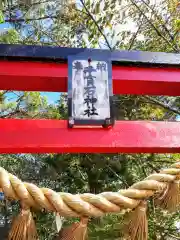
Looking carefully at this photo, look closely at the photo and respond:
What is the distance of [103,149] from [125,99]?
246cm

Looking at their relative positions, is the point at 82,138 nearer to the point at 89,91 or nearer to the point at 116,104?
the point at 89,91

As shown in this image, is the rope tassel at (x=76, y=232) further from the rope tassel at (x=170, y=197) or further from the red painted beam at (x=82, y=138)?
the red painted beam at (x=82, y=138)

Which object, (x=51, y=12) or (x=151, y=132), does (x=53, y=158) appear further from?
(x=151, y=132)

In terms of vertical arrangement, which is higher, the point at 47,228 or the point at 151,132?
the point at 151,132

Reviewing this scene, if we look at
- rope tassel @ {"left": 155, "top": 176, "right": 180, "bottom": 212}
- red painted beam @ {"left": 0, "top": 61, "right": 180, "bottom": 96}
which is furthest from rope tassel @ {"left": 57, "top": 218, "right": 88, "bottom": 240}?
red painted beam @ {"left": 0, "top": 61, "right": 180, "bottom": 96}

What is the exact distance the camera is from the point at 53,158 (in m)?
4.30

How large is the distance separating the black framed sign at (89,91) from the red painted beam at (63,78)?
0.27ft

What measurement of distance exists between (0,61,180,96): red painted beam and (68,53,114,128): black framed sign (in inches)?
3.3

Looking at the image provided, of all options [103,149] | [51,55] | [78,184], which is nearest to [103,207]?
[103,149]

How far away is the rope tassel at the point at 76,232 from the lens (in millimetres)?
825

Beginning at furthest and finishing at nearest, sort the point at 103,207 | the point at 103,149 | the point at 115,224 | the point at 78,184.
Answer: the point at 78,184 → the point at 115,224 → the point at 103,149 → the point at 103,207

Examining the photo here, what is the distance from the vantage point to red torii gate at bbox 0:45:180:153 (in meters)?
1.32

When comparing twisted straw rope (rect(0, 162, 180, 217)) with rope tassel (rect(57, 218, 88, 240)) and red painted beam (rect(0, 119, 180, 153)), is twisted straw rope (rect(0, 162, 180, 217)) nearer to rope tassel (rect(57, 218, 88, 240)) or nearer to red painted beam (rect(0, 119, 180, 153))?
rope tassel (rect(57, 218, 88, 240))

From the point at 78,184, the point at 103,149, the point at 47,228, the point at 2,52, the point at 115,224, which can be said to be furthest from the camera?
the point at 78,184
